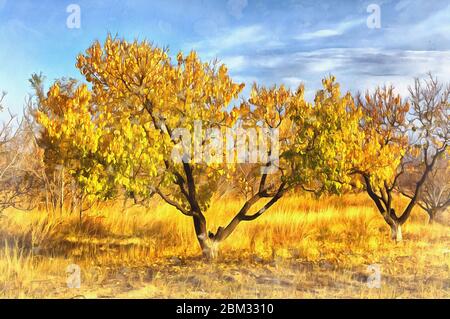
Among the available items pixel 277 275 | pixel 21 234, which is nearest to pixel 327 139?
pixel 277 275

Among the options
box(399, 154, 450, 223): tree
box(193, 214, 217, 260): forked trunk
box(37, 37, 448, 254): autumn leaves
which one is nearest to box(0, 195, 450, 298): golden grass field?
box(193, 214, 217, 260): forked trunk

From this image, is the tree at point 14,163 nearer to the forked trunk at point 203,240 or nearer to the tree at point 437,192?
the forked trunk at point 203,240

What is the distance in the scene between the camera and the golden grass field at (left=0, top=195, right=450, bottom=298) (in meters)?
8.80

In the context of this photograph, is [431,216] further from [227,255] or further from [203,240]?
[203,240]

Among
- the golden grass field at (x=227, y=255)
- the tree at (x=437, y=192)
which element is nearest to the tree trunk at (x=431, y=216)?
the tree at (x=437, y=192)

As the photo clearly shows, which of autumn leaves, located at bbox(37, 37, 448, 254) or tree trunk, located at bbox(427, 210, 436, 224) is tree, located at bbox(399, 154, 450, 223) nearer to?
tree trunk, located at bbox(427, 210, 436, 224)

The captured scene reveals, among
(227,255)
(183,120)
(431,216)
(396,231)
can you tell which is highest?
(183,120)

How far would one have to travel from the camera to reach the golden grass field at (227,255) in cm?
880

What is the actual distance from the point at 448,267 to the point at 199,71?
7.03 metres

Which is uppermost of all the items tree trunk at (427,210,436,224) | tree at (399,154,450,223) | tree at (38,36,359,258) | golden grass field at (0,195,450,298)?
tree at (38,36,359,258)

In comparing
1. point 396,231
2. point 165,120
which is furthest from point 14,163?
point 396,231

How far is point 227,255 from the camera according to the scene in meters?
11.1

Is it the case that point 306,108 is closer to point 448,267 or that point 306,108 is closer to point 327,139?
point 327,139

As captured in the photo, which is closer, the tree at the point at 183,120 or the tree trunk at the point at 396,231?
the tree at the point at 183,120
